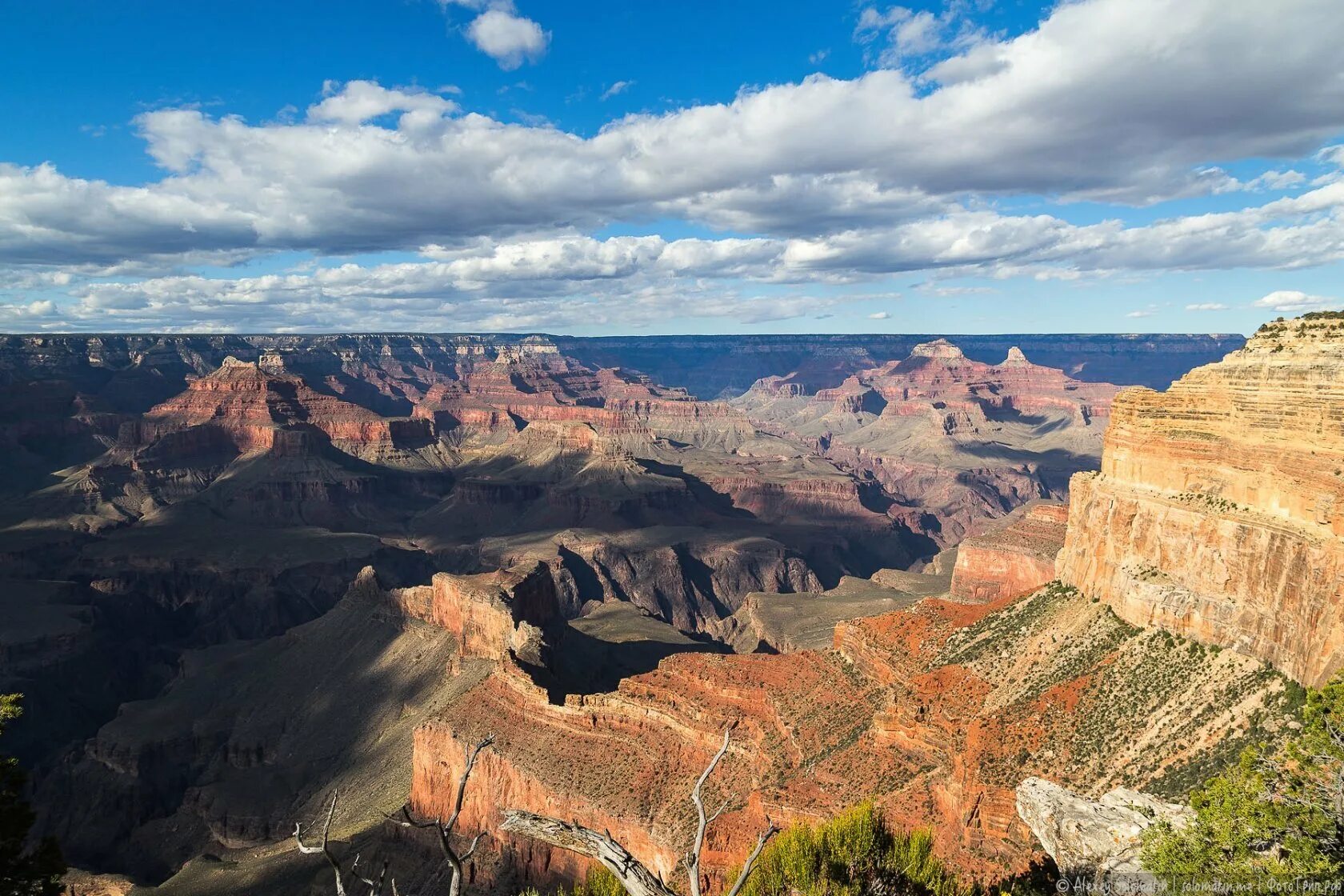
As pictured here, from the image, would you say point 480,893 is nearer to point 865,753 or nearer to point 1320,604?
point 865,753

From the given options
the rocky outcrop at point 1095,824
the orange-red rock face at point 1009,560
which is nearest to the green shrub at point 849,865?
the rocky outcrop at point 1095,824

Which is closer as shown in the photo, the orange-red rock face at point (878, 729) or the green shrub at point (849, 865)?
the green shrub at point (849, 865)

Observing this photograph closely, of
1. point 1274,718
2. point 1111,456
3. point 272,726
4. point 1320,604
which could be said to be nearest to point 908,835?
point 1274,718

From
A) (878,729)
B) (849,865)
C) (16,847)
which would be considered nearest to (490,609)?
(878,729)

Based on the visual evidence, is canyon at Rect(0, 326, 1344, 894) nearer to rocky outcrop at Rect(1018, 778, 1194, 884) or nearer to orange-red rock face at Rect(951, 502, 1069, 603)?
orange-red rock face at Rect(951, 502, 1069, 603)

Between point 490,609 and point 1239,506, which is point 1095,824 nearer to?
point 1239,506

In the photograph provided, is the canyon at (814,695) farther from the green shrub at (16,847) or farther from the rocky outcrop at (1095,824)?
the green shrub at (16,847)
